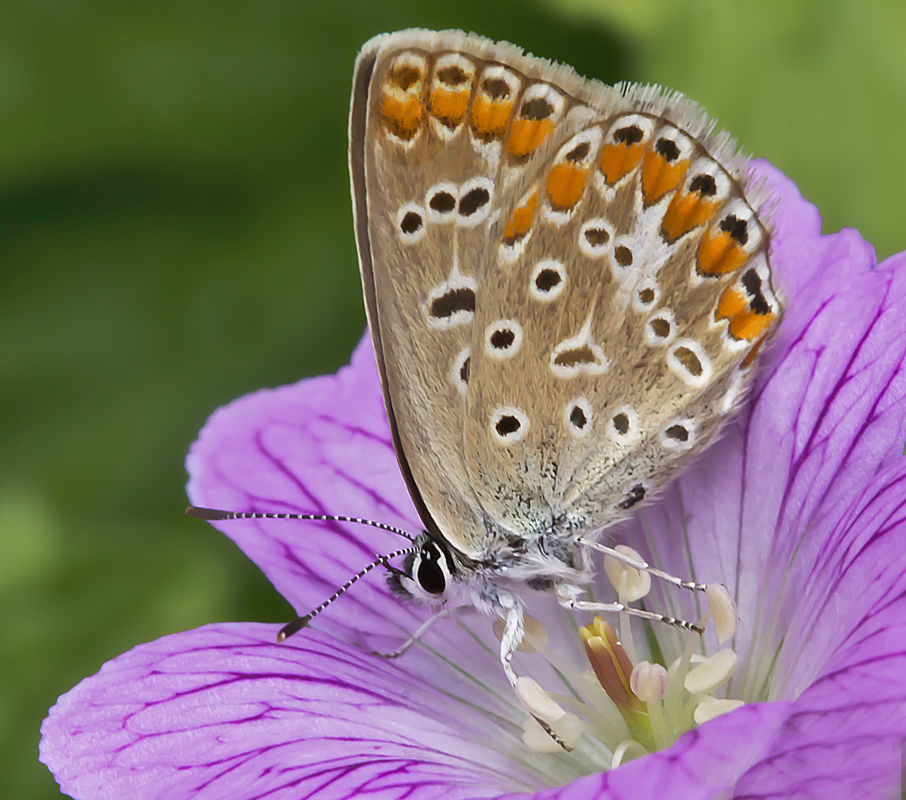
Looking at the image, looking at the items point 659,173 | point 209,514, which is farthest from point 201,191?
point 659,173

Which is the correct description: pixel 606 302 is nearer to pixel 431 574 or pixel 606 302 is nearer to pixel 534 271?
pixel 534 271

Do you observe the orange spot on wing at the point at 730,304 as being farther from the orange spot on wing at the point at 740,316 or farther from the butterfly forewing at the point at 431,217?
the butterfly forewing at the point at 431,217

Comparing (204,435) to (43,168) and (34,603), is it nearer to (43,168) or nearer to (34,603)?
(34,603)

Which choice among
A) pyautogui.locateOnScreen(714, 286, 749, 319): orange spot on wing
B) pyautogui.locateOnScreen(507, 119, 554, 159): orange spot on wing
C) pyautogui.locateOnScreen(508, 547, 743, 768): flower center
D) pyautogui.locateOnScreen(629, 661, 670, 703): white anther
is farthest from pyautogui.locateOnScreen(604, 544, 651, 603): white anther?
pyautogui.locateOnScreen(507, 119, 554, 159): orange spot on wing

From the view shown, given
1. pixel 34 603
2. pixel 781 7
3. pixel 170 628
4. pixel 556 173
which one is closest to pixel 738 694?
pixel 556 173

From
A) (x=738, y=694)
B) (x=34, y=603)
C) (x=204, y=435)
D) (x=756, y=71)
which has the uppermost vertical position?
(x=756, y=71)
